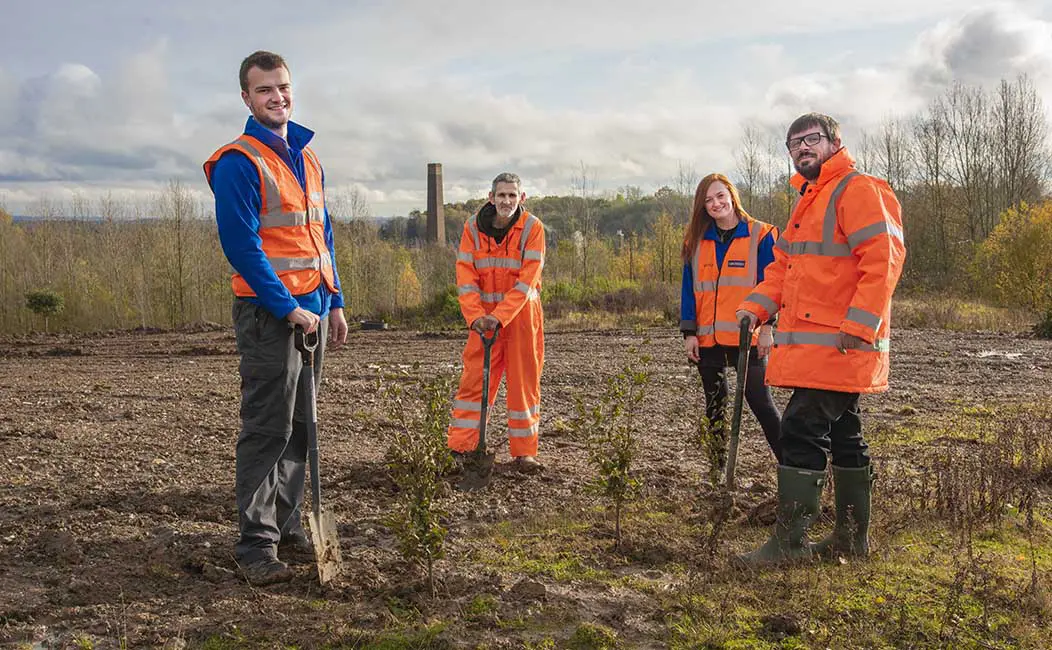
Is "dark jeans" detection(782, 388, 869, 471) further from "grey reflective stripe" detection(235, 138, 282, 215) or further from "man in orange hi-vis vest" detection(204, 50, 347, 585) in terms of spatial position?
"grey reflective stripe" detection(235, 138, 282, 215)

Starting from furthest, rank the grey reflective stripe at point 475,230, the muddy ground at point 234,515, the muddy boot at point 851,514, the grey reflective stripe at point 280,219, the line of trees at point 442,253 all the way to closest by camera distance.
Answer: the line of trees at point 442,253 < the grey reflective stripe at point 475,230 < the muddy boot at point 851,514 < the grey reflective stripe at point 280,219 < the muddy ground at point 234,515

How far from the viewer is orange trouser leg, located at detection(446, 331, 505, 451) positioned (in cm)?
598

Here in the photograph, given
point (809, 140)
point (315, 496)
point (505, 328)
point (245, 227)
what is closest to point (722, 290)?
point (809, 140)

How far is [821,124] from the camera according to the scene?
13.2 ft

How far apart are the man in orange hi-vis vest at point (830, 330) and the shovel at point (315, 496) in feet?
6.66

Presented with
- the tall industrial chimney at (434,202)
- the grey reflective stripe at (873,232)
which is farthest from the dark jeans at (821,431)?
the tall industrial chimney at (434,202)

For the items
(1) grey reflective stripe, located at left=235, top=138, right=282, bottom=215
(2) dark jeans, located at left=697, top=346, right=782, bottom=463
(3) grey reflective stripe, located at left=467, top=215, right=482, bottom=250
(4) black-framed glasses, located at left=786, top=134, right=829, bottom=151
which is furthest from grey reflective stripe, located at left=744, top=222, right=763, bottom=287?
(1) grey reflective stripe, located at left=235, top=138, right=282, bottom=215

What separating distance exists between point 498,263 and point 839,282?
2704mm

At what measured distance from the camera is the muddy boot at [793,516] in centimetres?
404

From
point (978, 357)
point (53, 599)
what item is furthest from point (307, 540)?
point (978, 357)

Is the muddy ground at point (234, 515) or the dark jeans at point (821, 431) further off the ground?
the dark jeans at point (821, 431)

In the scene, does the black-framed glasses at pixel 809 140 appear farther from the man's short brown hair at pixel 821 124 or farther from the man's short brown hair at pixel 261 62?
the man's short brown hair at pixel 261 62

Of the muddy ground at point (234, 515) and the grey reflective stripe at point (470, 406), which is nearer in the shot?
the muddy ground at point (234, 515)

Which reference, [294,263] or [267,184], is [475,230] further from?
[267,184]
